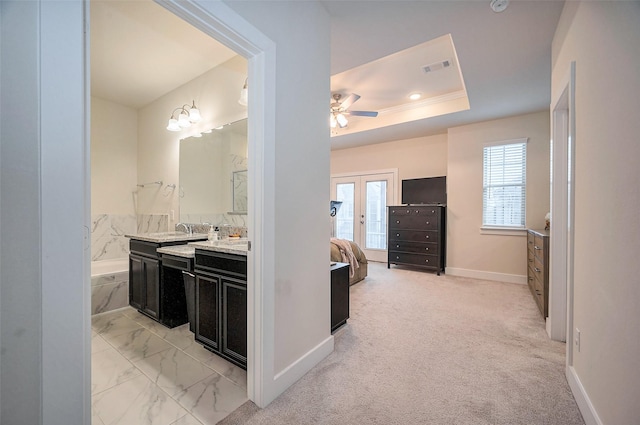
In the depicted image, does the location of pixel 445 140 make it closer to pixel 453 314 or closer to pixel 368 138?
pixel 368 138

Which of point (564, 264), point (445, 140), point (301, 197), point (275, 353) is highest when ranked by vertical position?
point (445, 140)

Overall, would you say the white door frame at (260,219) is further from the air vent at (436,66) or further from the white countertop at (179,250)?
the air vent at (436,66)

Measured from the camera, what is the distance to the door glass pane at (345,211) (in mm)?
6293

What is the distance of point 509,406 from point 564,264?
4.72ft

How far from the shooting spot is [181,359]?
209 centimetres

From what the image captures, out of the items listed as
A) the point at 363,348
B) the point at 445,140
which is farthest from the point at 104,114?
the point at 445,140

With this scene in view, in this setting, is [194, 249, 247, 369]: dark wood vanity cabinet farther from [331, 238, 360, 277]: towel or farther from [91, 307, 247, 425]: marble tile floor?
[331, 238, 360, 277]: towel

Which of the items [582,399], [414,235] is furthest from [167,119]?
[582,399]

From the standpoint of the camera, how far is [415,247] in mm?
4898

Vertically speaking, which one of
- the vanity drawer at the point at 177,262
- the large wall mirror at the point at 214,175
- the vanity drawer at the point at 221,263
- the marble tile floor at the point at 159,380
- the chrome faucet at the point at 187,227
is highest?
the large wall mirror at the point at 214,175

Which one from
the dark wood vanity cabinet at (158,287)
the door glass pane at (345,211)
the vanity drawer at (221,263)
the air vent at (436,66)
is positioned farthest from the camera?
the door glass pane at (345,211)

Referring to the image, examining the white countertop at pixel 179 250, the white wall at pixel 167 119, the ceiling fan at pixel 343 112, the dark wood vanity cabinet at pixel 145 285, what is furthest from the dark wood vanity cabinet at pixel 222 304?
the ceiling fan at pixel 343 112

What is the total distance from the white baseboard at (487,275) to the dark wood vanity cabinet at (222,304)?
4092 mm

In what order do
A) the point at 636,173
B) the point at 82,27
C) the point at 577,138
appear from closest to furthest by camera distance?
1. the point at 82,27
2. the point at 636,173
3. the point at 577,138
